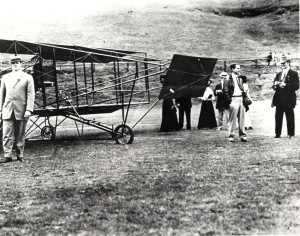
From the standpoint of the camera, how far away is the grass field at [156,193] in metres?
4.56

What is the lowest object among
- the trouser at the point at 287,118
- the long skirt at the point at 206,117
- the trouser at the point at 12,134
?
the long skirt at the point at 206,117

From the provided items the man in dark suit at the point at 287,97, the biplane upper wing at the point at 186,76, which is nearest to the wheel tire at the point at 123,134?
the biplane upper wing at the point at 186,76

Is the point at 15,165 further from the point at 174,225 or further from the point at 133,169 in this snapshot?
the point at 174,225

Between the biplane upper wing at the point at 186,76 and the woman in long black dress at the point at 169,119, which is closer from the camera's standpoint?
the biplane upper wing at the point at 186,76

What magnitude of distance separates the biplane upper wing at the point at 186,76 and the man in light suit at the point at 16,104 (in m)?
4.36

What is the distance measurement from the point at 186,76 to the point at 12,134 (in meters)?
5.80

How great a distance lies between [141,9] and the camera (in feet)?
266

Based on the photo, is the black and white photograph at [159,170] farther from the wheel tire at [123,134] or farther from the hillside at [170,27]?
the hillside at [170,27]

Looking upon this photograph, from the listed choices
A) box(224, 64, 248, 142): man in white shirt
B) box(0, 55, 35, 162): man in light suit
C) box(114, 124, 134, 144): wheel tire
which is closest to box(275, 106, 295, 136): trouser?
box(224, 64, 248, 142): man in white shirt

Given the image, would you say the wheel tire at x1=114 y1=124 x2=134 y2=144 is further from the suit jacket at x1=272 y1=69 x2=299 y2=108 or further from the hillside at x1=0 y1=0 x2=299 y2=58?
the hillside at x1=0 y1=0 x2=299 y2=58

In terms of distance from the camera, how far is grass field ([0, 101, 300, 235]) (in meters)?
4.56

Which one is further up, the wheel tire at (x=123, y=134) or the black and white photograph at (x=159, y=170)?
the black and white photograph at (x=159, y=170)

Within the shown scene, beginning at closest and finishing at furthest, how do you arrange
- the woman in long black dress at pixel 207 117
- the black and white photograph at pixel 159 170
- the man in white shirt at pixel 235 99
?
1. the black and white photograph at pixel 159 170
2. the man in white shirt at pixel 235 99
3. the woman in long black dress at pixel 207 117

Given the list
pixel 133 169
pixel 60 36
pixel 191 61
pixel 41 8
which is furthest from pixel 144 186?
pixel 41 8
